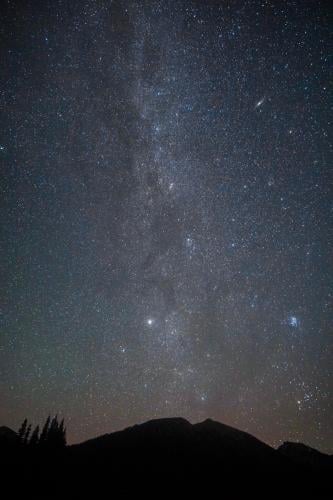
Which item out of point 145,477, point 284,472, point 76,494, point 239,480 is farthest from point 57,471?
point 284,472

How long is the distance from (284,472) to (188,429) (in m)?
26.3

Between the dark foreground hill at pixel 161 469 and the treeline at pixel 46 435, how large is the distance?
144 inches

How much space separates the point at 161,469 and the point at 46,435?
3054 centimetres

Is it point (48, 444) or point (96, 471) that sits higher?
point (48, 444)

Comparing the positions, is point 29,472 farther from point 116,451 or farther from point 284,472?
point 284,472

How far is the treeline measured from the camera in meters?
70.0

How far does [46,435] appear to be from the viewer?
75.2 metres

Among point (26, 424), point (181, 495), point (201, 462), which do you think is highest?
point (26, 424)

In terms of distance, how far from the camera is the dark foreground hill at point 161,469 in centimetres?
5181

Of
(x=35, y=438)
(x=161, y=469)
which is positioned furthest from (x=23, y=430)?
(x=161, y=469)

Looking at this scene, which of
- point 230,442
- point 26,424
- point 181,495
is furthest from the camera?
point 230,442

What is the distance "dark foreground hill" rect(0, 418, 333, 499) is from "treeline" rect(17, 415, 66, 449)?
366 cm

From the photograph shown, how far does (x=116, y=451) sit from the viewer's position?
229ft

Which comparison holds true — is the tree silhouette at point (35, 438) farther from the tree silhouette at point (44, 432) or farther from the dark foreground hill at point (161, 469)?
the dark foreground hill at point (161, 469)
